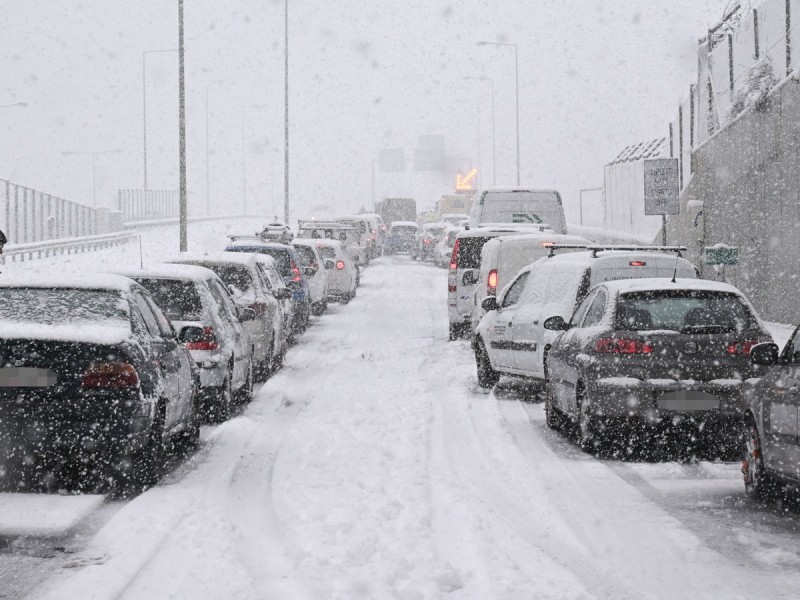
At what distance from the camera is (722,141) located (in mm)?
27609

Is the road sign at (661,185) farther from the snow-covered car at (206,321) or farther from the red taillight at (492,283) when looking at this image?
the snow-covered car at (206,321)

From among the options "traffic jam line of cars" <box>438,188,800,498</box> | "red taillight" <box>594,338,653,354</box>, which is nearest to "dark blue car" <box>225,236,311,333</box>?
"traffic jam line of cars" <box>438,188,800,498</box>

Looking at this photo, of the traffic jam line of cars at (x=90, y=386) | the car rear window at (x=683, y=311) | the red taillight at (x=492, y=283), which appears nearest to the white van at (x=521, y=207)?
the red taillight at (x=492, y=283)

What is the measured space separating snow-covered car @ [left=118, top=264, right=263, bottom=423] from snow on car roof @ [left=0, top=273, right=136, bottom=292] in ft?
7.15

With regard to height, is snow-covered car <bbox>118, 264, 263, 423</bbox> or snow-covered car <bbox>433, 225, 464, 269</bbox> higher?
snow-covered car <bbox>433, 225, 464, 269</bbox>

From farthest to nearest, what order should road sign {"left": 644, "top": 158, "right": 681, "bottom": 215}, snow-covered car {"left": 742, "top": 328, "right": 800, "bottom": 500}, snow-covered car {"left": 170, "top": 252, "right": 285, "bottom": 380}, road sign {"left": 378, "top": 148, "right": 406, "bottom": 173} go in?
road sign {"left": 378, "top": 148, "right": 406, "bottom": 173} → road sign {"left": 644, "top": 158, "right": 681, "bottom": 215} → snow-covered car {"left": 170, "top": 252, "right": 285, "bottom": 380} → snow-covered car {"left": 742, "top": 328, "right": 800, "bottom": 500}

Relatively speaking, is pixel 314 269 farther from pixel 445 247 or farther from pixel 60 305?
pixel 445 247

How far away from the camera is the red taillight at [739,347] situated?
35.0ft

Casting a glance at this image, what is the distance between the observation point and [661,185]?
21328 mm

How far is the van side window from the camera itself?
1580 centimetres

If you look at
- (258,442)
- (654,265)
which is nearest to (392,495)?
(258,442)

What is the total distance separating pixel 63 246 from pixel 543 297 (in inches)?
1454

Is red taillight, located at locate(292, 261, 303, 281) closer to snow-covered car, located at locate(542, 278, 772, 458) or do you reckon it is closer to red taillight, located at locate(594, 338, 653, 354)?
snow-covered car, located at locate(542, 278, 772, 458)

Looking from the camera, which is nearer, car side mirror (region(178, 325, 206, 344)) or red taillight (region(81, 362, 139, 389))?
red taillight (region(81, 362, 139, 389))
